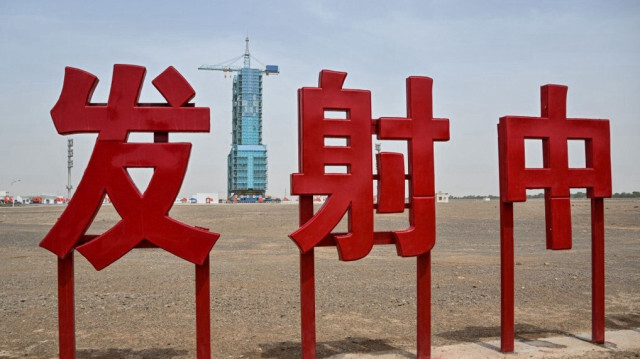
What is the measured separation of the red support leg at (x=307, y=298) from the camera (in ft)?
22.7

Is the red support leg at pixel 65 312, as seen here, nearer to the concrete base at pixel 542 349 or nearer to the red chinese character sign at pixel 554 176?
the concrete base at pixel 542 349

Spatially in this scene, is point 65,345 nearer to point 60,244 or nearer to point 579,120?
point 60,244

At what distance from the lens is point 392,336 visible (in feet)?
29.3

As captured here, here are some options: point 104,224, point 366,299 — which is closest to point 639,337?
point 366,299

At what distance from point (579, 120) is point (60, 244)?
7.80 metres

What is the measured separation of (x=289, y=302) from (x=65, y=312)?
5735 mm

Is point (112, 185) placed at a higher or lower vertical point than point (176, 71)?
lower

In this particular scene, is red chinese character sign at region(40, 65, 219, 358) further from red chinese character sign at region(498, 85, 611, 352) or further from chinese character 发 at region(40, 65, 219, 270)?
red chinese character sign at region(498, 85, 611, 352)

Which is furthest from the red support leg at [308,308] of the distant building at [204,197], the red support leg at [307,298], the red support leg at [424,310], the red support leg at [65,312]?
the distant building at [204,197]

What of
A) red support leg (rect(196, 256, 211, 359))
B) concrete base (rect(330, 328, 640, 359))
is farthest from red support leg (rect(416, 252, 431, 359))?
red support leg (rect(196, 256, 211, 359))

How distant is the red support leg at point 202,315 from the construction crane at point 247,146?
9079 cm

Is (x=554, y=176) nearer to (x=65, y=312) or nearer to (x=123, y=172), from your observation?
(x=123, y=172)

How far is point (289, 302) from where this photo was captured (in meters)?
11.6

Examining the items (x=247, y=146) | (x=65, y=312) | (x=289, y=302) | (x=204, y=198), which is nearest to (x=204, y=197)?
(x=204, y=198)
